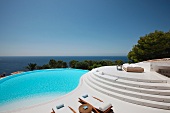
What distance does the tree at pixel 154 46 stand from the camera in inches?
658

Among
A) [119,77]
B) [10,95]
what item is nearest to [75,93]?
[119,77]

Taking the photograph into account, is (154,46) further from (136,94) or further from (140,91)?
(136,94)

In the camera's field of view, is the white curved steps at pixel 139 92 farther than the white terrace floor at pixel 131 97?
Yes

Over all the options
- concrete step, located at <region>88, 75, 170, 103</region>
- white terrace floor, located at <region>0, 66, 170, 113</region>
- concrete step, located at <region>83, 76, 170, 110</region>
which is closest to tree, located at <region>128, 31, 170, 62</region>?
white terrace floor, located at <region>0, 66, 170, 113</region>

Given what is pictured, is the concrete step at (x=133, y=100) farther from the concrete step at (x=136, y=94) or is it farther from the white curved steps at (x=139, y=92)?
the concrete step at (x=136, y=94)

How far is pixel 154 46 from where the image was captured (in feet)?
55.7

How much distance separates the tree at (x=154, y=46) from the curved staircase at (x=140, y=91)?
1348cm

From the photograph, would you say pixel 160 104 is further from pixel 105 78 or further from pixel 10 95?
pixel 10 95

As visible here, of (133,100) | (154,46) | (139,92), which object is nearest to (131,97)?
(133,100)

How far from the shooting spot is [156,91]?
5.62 meters

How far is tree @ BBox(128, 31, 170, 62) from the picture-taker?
16719 millimetres

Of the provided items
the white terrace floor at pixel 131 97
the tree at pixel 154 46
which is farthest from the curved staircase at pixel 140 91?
the tree at pixel 154 46

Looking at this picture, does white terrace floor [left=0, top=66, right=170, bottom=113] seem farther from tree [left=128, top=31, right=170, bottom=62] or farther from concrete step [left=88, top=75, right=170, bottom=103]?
tree [left=128, top=31, right=170, bottom=62]

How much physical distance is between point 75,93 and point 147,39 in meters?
17.6
